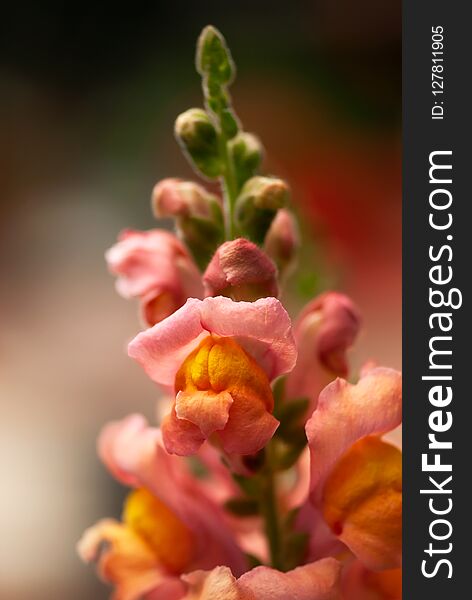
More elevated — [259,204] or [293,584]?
[259,204]

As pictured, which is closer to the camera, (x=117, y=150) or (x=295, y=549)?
(x=295, y=549)

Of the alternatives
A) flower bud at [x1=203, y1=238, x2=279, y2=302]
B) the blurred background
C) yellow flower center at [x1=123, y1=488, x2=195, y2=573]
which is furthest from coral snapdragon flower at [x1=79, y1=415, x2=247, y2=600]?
the blurred background

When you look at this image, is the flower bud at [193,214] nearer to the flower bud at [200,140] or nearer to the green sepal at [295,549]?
the flower bud at [200,140]

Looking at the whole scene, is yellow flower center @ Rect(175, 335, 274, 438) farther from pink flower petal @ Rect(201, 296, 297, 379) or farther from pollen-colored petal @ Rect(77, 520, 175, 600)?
pollen-colored petal @ Rect(77, 520, 175, 600)

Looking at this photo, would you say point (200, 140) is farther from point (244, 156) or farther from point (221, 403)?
point (221, 403)

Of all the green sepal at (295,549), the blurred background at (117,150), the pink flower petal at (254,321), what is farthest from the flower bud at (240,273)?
the blurred background at (117,150)

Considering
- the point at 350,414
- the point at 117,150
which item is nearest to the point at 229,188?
the point at 350,414

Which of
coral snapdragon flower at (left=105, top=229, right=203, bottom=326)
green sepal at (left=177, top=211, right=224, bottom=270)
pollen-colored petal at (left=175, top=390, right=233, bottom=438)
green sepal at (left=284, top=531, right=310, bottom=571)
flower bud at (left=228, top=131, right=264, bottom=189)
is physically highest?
flower bud at (left=228, top=131, right=264, bottom=189)
